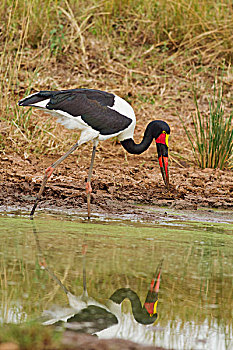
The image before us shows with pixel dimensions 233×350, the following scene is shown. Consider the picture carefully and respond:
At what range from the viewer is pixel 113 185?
213 inches

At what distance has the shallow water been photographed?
1.98m

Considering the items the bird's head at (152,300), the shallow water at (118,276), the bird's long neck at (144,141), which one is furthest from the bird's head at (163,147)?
the bird's head at (152,300)

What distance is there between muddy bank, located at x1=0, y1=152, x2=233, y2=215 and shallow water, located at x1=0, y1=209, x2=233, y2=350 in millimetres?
768

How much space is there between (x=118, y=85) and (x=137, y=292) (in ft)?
19.2

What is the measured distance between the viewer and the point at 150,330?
1.97m

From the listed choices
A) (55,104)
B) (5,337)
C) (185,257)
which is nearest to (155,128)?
(55,104)

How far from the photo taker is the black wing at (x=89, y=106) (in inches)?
180

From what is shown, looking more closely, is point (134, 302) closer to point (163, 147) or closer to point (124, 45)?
point (163, 147)

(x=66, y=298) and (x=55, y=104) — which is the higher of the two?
(x=55, y=104)

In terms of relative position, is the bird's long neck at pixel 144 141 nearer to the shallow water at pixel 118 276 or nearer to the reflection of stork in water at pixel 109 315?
the shallow water at pixel 118 276

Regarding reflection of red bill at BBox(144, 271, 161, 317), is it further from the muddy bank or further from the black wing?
the black wing

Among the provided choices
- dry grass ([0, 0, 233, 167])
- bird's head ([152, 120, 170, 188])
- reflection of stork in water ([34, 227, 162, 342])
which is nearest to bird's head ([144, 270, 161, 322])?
reflection of stork in water ([34, 227, 162, 342])

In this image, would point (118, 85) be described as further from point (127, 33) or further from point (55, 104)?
point (55, 104)

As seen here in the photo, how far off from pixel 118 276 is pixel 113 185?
9.30ft
